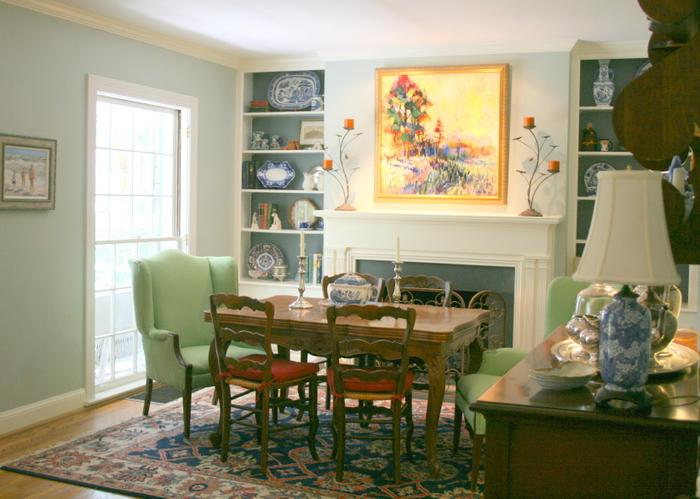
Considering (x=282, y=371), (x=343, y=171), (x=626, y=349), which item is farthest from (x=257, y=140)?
(x=626, y=349)

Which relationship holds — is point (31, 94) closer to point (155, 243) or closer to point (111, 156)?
point (111, 156)

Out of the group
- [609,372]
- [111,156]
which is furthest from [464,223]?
[609,372]

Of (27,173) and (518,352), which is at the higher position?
(27,173)

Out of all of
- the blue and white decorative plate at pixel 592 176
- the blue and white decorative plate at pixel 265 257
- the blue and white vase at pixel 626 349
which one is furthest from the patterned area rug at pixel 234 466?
the blue and white decorative plate at pixel 592 176

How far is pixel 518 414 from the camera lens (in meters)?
1.90

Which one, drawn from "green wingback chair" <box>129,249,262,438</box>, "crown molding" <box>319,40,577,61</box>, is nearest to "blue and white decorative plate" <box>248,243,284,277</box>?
"green wingback chair" <box>129,249,262,438</box>

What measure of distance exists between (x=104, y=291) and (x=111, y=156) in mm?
997

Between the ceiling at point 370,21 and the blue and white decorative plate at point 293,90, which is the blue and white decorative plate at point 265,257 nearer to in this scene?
the blue and white decorative plate at point 293,90

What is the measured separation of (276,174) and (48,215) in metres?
2.37

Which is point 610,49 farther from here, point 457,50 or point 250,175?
point 250,175

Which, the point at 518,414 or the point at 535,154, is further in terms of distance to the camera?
the point at 535,154

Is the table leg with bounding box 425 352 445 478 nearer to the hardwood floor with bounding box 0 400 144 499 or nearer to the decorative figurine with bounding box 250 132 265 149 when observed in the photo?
the hardwood floor with bounding box 0 400 144 499

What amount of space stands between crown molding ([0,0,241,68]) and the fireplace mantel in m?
1.62

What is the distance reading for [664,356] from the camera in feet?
7.91
